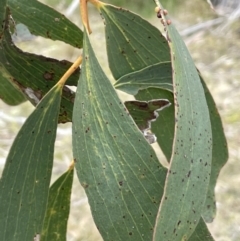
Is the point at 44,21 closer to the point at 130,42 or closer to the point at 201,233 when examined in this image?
the point at 130,42

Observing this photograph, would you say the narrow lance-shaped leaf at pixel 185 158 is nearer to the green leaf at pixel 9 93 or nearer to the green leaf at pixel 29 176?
Answer: the green leaf at pixel 29 176

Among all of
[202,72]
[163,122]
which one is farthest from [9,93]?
[202,72]

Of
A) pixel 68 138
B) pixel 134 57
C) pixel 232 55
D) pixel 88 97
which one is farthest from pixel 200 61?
pixel 88 97

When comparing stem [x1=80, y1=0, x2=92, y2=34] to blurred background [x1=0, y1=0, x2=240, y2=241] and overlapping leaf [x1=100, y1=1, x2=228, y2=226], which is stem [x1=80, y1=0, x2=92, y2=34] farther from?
blurred background [x1=0, y1=0, x2=240, y2=241]

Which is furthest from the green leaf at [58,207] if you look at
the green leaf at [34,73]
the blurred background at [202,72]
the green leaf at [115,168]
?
the blurred background at [202,72]

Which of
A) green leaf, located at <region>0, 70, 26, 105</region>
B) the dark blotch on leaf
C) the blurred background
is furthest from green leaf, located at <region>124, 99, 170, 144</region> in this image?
the blurred background
